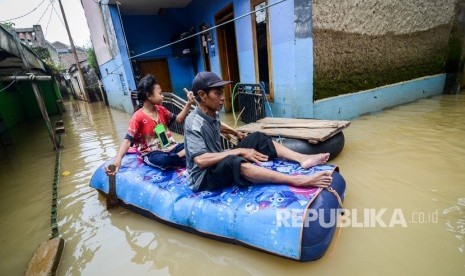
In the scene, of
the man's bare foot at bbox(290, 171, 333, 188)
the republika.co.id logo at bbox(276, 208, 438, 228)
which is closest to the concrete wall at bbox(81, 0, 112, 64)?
the man's bare foot at bbox(290, 171, 333, 188)

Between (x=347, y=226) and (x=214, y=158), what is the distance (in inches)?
61.0

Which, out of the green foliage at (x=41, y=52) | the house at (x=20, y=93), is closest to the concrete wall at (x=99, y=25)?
the house at (x=20, y=93)

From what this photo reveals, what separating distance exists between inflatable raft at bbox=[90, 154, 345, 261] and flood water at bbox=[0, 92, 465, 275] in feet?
0.72

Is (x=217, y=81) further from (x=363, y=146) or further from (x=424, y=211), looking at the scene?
(x=363, y=146)

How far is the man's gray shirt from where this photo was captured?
245cm

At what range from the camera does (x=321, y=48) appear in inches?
208

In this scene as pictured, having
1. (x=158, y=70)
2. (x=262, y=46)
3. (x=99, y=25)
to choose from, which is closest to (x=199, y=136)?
(x=262, y=46)

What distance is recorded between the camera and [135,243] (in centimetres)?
272

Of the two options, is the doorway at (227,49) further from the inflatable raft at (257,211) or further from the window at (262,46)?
the inflatable raft at (257,211)

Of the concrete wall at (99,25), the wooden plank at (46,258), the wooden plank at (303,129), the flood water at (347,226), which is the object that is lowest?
the flood water at (347,226)

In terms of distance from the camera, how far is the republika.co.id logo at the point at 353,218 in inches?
79.0

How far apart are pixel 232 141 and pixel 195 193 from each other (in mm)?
1410

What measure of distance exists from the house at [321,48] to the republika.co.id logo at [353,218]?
8.88ft

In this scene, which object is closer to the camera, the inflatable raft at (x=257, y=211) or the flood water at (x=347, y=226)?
the inflatable raft at (x=257, y=211)
